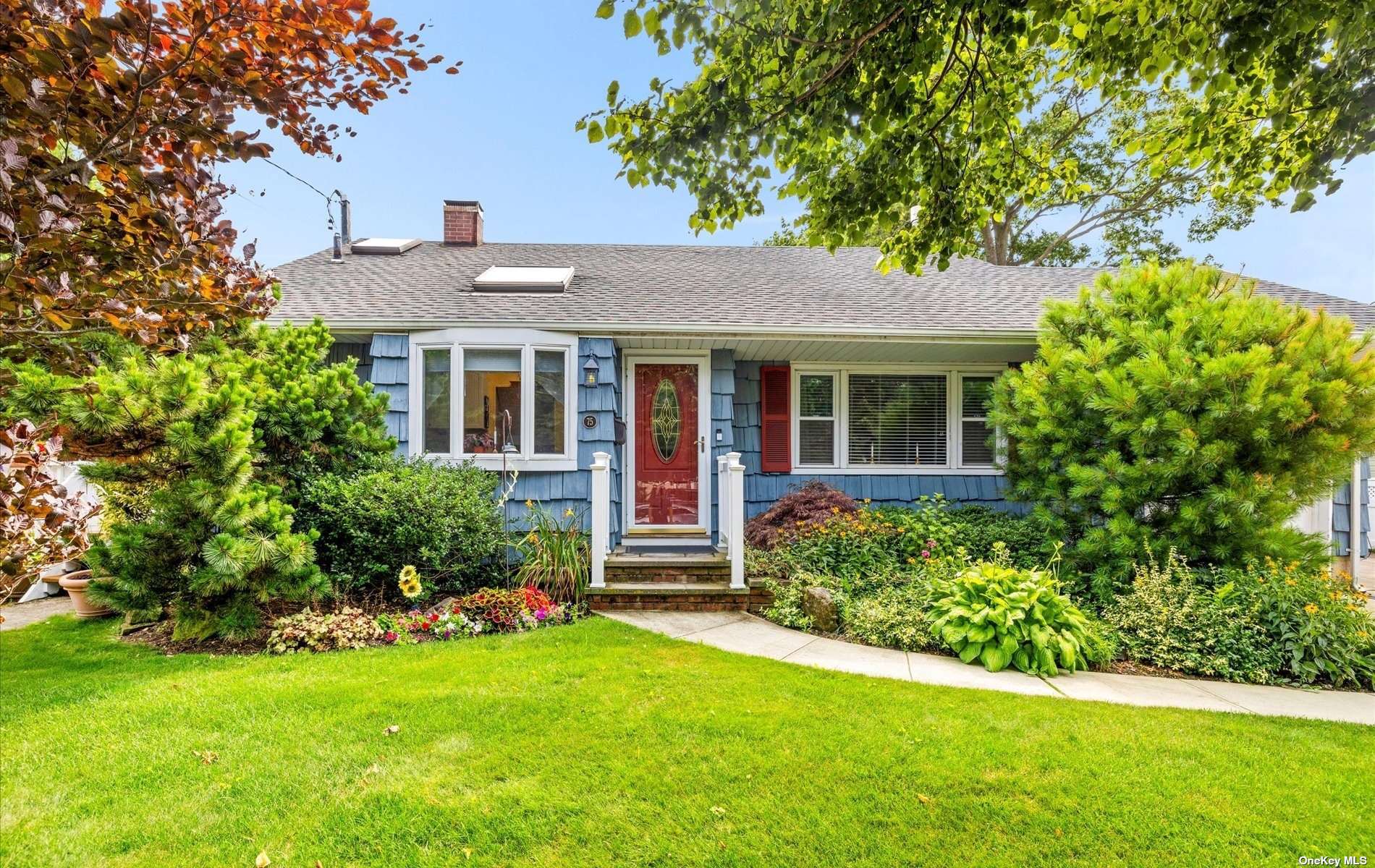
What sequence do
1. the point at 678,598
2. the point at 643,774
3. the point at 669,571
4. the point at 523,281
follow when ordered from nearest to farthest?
the point at 643,774
the point at 678,598
the point at 669,571
the point at 523,281

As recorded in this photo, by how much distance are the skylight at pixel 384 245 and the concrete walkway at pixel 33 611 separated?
5.69 meters

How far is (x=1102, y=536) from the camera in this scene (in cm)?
525

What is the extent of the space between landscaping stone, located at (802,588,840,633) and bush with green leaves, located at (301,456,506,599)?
3019 mm

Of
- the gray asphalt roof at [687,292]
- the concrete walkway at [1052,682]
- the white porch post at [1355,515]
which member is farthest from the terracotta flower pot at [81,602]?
the white porch post at [1355,515]

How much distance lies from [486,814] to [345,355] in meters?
6.24

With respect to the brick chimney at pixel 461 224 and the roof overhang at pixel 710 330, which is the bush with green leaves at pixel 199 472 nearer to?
the roof overhang at pixel 710 330

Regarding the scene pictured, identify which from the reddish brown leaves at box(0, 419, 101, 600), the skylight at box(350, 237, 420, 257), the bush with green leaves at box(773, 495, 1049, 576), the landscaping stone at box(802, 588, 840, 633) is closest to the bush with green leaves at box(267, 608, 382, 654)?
the reddish brown leaves at box(0, 419, 101, 600)

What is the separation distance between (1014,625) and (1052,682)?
1.49ft

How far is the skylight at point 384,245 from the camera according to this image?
9156mm

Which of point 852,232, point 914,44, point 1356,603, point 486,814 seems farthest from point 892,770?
point 1356,603

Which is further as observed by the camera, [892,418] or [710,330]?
[892,418]

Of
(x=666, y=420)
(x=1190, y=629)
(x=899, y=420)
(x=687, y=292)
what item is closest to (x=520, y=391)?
(x=666, y=420)

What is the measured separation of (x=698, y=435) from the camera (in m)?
7.48

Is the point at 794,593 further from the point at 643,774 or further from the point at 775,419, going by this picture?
the point at 643,774
